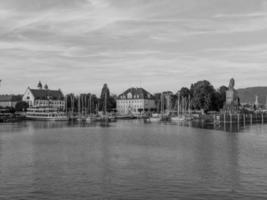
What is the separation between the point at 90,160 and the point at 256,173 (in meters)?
16.7

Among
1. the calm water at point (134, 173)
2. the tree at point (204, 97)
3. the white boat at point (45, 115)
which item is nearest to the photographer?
the calm water at point (134, 173)

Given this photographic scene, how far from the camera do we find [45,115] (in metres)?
156

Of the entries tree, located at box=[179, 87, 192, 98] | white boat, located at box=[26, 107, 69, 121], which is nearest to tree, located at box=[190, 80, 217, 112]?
tree, located at box=[179, 87, 192, 98]

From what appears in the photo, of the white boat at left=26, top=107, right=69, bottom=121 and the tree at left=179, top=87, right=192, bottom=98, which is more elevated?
the tree at left=179, top=87, right=192, bottom=98

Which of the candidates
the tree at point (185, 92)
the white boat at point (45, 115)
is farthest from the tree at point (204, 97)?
the white boat at point (45, 115)

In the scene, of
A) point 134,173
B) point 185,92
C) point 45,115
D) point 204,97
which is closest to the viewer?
point 134,173

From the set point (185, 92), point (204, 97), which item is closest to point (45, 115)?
point (185, 92)

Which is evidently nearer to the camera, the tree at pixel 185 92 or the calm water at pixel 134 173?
the calm water at pixel 134 173

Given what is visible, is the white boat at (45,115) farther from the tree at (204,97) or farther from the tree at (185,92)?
the tree at (185,92)

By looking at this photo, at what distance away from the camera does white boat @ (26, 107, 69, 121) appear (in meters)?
151

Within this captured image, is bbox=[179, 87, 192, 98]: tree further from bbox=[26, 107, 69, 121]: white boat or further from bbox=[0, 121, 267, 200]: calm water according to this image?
bbox=[0, 121, 267, 200]: calm water

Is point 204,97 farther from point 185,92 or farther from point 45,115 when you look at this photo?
point 45,115

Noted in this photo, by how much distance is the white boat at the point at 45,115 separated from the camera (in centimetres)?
15102

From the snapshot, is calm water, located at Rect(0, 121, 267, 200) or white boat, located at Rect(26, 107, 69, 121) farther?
white boat, located at Rect(26, 107, 69, 121)
